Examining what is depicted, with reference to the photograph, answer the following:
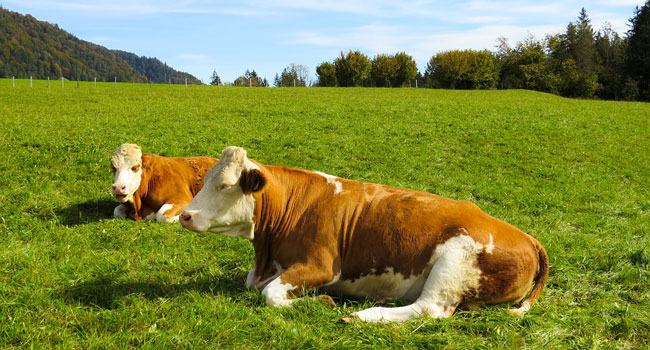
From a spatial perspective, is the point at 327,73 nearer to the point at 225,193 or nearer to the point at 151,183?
the point at 151,183

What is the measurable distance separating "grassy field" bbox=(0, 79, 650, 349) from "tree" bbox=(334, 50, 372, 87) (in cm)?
5193

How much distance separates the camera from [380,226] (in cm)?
495

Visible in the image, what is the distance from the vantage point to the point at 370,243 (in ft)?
16.1

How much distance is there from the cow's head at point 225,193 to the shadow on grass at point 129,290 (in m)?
0.76

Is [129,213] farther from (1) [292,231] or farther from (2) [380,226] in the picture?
(2) [380,226]

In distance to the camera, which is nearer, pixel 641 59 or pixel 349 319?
pixel 349 319

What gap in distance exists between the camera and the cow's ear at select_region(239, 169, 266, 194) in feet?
16.0

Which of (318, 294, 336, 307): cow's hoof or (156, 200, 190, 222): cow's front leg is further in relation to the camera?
(156, 200, 190, 222): cow's front leg

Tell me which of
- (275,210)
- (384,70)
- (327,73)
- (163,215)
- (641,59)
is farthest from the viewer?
(384,70)

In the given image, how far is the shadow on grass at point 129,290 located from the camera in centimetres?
479

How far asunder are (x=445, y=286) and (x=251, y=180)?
7.14 feet

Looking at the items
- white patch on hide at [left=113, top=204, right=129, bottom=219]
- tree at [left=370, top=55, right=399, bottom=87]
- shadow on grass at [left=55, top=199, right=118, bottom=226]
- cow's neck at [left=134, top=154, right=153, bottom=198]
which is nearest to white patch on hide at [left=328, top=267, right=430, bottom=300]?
cow's neck at [left=134, top=154, right=153, bottom=198]

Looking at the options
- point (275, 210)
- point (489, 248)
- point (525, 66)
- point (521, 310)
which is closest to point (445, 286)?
point (489, 248)

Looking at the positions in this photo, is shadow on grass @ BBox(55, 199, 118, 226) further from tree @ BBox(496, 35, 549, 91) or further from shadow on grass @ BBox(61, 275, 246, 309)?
tree @ BBox(496, 35, 549, 91)
